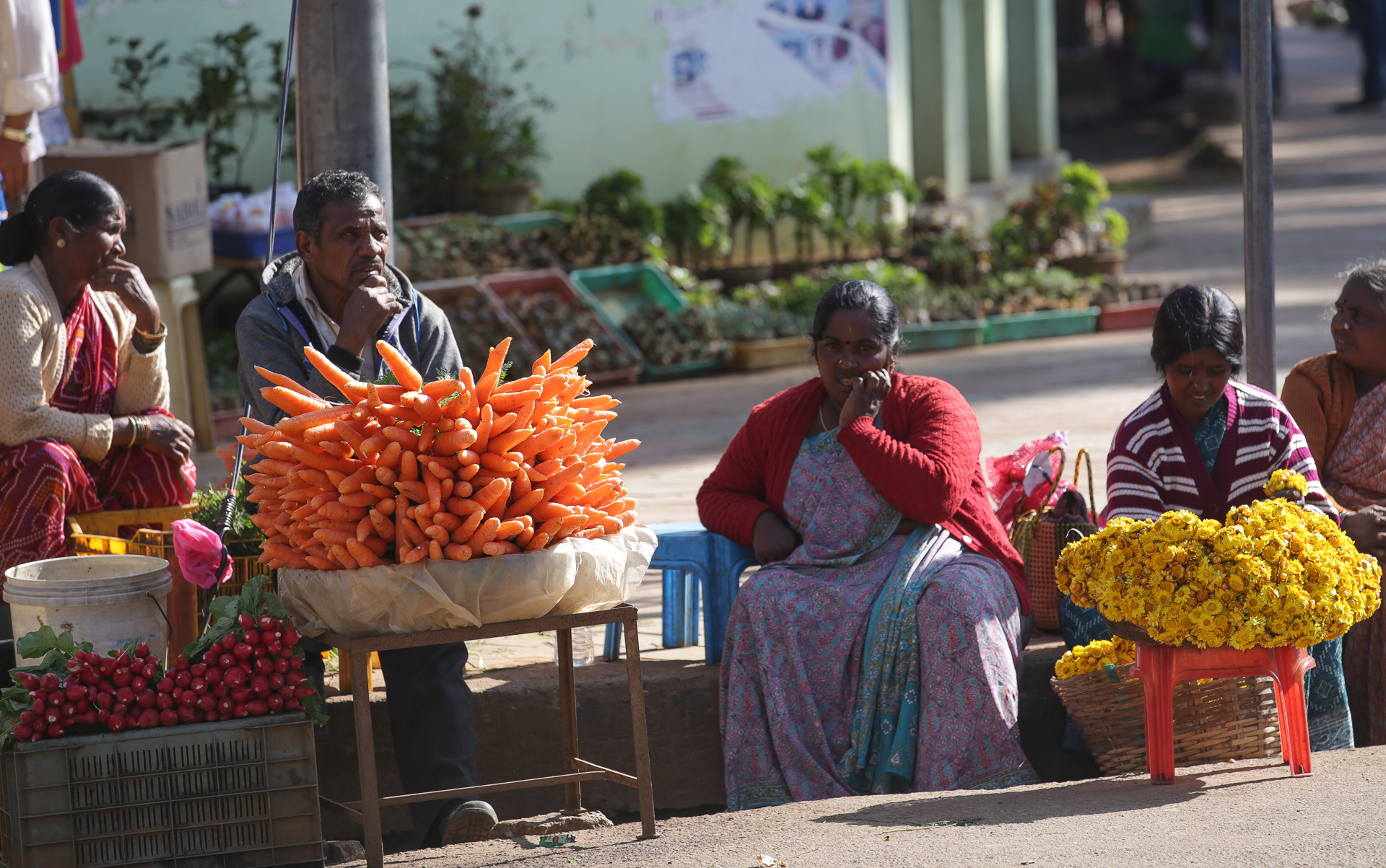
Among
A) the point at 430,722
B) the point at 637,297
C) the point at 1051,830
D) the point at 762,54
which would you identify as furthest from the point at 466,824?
the point at 762,54

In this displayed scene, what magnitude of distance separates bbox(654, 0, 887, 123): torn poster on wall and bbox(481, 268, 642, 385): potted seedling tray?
2.50 meters

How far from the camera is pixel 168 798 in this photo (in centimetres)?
310

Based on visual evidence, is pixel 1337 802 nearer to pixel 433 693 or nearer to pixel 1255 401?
pixel 1255 401

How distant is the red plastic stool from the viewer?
3.52 meters

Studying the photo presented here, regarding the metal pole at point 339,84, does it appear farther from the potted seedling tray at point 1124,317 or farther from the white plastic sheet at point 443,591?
the potted seedling tray at point 1124,317

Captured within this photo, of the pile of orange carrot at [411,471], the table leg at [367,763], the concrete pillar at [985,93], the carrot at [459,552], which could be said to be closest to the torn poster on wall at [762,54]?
the concrete pillar at [985,93]

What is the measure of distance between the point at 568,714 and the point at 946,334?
7.10 m

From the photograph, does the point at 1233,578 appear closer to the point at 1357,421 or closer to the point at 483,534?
the point at 1357,421

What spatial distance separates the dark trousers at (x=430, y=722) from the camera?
3693mm

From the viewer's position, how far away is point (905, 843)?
3.19 metres

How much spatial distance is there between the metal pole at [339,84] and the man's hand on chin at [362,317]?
0.74m

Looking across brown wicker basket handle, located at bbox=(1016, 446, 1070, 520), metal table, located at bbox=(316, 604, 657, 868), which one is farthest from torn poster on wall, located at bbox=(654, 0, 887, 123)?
metal table, located at bbox=(316, 604, 657, 868)

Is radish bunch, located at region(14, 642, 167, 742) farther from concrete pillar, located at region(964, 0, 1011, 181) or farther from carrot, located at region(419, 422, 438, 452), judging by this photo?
concrete pillar, located at region(964, 0, 1011, 181)

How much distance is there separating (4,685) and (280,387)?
4.92 feet
